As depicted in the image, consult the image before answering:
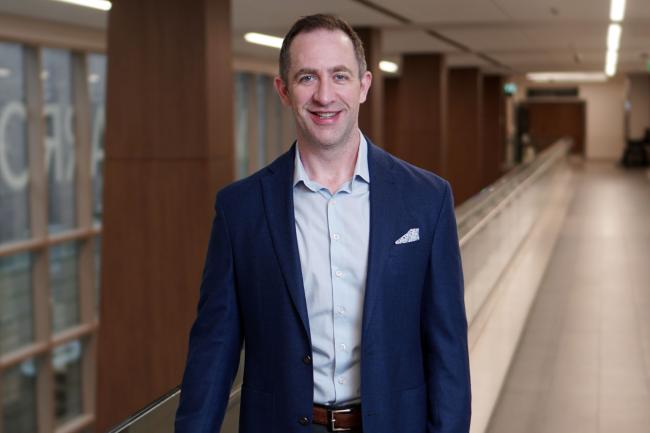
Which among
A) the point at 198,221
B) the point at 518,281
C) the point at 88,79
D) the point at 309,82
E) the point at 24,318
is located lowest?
the point at 24,318

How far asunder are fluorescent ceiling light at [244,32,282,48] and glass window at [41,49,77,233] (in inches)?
117

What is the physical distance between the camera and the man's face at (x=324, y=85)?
2344 mm

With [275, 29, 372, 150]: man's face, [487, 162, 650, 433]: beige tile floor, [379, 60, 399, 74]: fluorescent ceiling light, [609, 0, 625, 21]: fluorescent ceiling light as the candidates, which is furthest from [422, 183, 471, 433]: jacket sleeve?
[379, 60, 399, 74]: fluorescent ceiling light

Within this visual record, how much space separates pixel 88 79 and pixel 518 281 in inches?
356

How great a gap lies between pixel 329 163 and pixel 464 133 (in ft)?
82.6

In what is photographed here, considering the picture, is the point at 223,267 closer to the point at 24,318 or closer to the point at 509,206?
the point at 509,206

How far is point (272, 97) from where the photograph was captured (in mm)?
24109

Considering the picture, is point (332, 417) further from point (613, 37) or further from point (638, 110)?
point (638, 110)

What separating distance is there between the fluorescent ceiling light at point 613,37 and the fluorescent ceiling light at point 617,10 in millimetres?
1283

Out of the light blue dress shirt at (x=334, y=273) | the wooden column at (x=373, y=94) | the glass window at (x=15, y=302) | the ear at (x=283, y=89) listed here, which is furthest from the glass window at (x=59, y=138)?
the light blue dress shirt at (x=334, y=273)

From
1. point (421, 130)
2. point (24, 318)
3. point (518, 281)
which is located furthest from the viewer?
point (421, 130)

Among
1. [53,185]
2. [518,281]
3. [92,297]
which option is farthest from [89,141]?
[518,281]

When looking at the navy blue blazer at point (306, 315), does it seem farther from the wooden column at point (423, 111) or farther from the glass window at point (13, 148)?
the wooden column at point (423, 111)

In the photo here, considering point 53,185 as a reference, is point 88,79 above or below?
above
